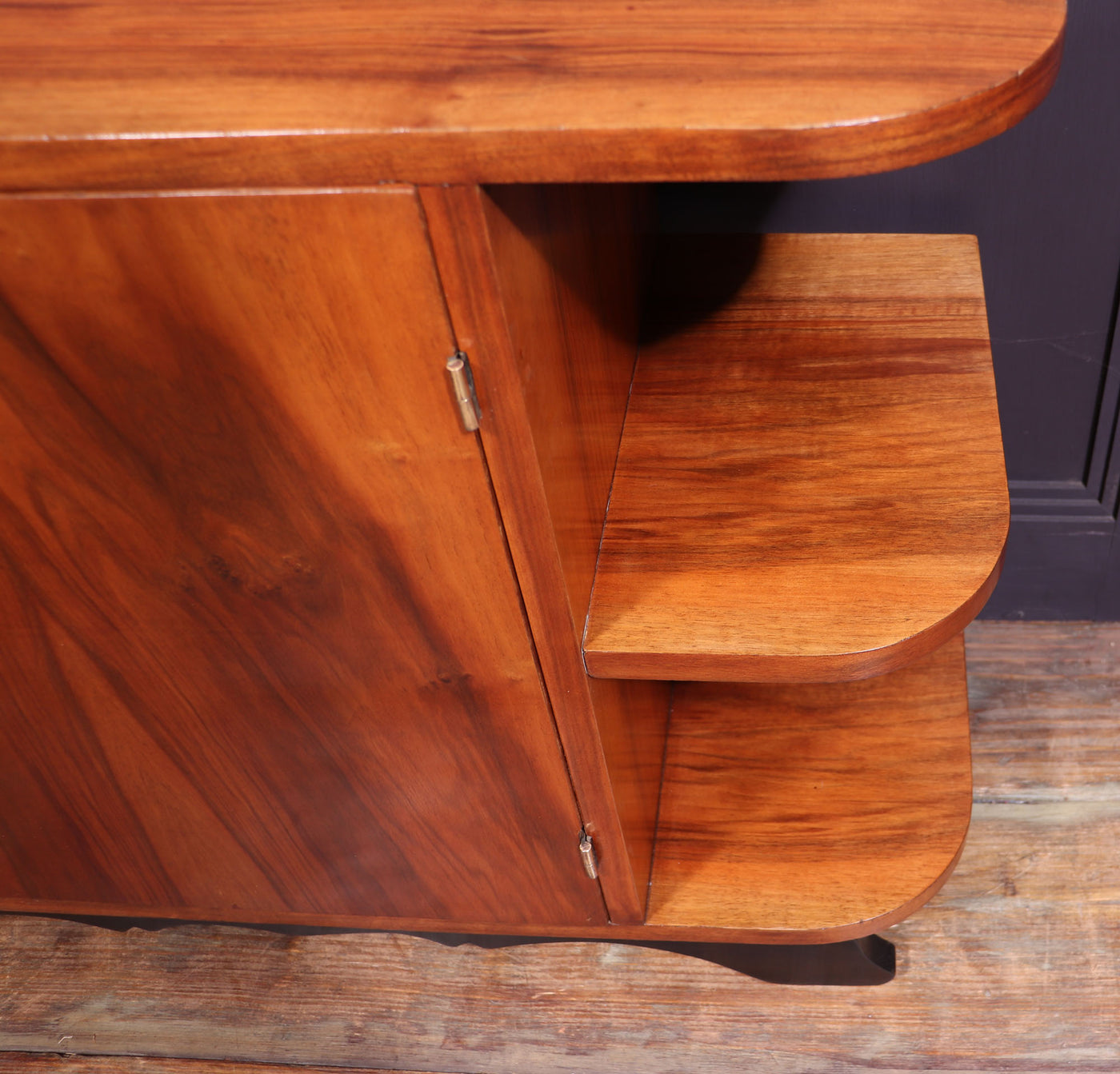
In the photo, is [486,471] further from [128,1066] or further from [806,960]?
[128,1066]

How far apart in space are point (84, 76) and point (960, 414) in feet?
1.70

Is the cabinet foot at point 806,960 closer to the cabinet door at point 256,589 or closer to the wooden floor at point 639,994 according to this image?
the wooden floor at point 639,994

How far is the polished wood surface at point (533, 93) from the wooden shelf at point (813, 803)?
56 cm

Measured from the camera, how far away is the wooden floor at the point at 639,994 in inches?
36.2

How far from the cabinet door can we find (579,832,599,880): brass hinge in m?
0.02

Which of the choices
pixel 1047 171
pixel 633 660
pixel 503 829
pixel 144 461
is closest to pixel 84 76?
pixel 144 461

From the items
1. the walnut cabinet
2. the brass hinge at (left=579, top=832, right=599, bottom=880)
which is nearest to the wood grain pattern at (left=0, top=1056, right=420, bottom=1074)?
the walnut cabinet

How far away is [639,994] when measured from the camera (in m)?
0.96

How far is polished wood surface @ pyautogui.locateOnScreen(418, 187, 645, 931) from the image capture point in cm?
48

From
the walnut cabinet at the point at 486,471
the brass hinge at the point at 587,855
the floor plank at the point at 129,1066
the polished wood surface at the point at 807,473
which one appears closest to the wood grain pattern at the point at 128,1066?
the floor plank at the point at 129,1066

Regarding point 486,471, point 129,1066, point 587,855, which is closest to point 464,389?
point 486,471

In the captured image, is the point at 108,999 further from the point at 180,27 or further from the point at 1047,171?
the point at 1047,171

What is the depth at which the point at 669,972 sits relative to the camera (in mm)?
976

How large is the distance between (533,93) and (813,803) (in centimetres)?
60
